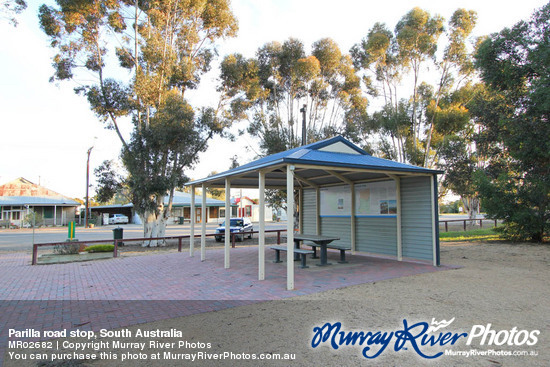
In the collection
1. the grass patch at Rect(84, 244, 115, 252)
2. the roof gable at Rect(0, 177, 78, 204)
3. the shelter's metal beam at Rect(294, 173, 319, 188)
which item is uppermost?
the roof gable at Rect(0, 177, 78, 204)

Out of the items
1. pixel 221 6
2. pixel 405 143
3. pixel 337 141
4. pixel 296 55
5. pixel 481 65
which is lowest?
pixel 337 141

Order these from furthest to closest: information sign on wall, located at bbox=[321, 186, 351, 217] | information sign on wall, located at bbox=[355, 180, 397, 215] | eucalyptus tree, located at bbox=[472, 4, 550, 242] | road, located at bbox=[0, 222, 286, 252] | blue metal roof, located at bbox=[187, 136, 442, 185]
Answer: road, located at bbox=[0, 222, 286, 252] < eucalyptus tree, located at bbox=[472, 4, 550, 242] < information sign on wall, located at bbox=[321, 186, 351, 217] < information sign on wall, located at bbox=[355, 180, 397, 215] < blue metal roof, located at bbox=[187, 136, 442, 185]

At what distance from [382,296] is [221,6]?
17.0 meters

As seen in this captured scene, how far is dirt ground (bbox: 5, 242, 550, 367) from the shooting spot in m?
3.35

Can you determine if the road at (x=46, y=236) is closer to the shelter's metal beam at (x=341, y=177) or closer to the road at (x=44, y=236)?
the road at (x=44, y=236)

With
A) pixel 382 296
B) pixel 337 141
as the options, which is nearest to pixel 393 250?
pixel 337 141

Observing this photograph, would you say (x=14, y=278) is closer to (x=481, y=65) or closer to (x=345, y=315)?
(x=345, y=315)

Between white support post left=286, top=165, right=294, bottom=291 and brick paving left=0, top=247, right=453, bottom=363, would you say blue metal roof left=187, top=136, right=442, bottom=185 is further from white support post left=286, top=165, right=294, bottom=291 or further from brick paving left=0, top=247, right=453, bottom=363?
brick paving left=0, top=247, right=453, bottom=363

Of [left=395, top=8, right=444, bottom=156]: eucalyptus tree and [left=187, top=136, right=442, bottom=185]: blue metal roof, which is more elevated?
[left=395, top=8, right=444, bottom=156]: eucalyptus tree

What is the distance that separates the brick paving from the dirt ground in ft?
1.74

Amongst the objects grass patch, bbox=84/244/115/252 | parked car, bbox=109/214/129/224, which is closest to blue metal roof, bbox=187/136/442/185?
grass patch, bbox=84/244/115/252

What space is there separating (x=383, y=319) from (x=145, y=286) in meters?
4.90

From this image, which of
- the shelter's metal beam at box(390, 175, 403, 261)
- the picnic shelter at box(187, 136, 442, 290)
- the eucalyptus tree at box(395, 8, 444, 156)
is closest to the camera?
the picnic shelter at box(187, 136, 442, 290)

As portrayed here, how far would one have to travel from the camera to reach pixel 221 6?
1736cm
